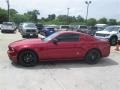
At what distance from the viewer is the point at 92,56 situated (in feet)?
36.1

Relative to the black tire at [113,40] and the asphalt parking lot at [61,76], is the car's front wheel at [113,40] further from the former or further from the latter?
the asphalt parking lot at [61,76]

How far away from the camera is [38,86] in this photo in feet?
23.8

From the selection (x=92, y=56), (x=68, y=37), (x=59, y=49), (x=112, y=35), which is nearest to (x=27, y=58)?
(x=59, y=49)

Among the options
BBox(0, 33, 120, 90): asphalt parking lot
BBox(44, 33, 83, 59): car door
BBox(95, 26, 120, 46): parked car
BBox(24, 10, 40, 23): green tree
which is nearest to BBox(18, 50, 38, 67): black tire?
BBox(0, 33, 120, 90): asphalt parking lot

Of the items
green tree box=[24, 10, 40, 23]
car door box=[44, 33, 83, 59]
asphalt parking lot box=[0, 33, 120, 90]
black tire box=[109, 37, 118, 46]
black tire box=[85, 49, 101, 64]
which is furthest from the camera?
green tree box=[24, 10, 40, 23]

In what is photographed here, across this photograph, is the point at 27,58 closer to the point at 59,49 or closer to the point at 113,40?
the point at 59,49

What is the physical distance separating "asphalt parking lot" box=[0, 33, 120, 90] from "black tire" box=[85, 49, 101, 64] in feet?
0.78

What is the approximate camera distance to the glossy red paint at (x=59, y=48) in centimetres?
1006

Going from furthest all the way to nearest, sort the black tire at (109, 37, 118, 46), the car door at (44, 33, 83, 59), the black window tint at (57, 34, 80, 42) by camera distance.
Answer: the black tire at (109, 37, 118, 46), the black window tint at (57, 34, 80, 42), the car door at (44, 33, 83, 59)

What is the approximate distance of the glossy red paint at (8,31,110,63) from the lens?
10.1 metres

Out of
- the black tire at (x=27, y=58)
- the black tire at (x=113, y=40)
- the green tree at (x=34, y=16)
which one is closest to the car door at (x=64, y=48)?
the black tire at (x=27, y=58)

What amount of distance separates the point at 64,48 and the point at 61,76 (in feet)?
7.16

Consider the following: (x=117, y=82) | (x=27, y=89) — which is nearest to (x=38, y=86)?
(x=27, y=89)

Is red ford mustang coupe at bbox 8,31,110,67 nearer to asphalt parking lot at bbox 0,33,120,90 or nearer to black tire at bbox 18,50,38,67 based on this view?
black tire at bbox 18,50,38,67
